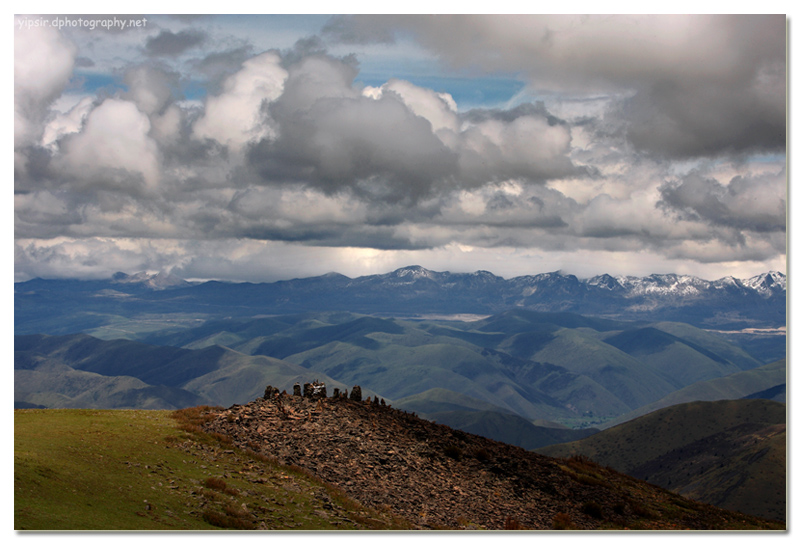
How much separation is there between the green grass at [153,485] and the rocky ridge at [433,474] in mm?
2031

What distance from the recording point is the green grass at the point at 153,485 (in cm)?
2403

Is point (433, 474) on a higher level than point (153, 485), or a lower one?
lower

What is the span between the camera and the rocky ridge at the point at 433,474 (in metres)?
31.8

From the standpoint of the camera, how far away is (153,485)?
1051 inches

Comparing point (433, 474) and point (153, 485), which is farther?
point (433, 474)

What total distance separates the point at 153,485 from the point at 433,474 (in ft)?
49.6

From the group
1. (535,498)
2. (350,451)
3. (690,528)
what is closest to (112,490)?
(350,451)

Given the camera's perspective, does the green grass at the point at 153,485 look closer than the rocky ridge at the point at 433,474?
Yes

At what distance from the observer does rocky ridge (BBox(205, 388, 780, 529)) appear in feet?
104

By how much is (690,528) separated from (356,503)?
63.0ft

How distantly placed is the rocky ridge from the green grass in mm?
2031

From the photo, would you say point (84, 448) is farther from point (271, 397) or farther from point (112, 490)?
point (271, 397)

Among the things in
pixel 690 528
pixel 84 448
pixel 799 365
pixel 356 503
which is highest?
pixel 799 365

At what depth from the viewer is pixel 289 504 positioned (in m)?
28.1
